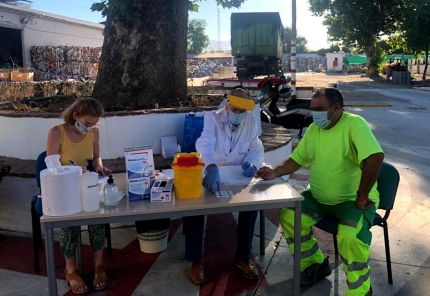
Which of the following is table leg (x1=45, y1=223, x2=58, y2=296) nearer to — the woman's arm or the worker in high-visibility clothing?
the woman's arm

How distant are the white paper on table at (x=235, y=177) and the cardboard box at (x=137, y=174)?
0.64 m

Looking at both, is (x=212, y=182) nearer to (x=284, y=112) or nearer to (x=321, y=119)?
(x=321, y=119)

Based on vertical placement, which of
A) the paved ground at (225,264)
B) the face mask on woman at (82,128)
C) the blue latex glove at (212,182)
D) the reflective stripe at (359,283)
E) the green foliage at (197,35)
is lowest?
the paved ground at (225,264)

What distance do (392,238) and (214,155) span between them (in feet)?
6.37

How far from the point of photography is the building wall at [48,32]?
2548cm

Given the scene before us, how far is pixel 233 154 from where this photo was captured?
3.54 meters

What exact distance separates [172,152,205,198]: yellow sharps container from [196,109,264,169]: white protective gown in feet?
2.64

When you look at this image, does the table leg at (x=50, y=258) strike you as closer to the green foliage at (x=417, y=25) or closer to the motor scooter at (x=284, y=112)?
the motor scooter at (x=284, y=112)

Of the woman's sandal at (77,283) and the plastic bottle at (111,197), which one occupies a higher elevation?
the plastic bottle at (111,197)

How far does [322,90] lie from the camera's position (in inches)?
123

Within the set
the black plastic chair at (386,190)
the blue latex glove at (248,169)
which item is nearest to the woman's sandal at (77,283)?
the blue latex glove at (248,169)

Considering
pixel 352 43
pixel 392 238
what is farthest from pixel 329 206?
pixel 352 43

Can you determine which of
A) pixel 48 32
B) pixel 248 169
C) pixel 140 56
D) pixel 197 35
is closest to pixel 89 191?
pixel 248 169

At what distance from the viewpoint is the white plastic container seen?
7.98ft
